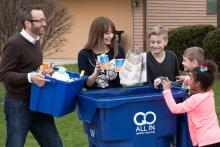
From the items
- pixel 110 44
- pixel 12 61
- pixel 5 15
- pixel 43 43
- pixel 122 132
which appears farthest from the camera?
pixel 43 43

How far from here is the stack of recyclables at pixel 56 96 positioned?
389 centimetres

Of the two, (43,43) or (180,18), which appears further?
(180,18)

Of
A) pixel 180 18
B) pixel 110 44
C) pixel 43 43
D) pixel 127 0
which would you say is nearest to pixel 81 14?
pixel 127 0

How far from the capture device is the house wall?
→ 19.0m

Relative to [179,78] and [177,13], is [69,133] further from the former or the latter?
[177,13]

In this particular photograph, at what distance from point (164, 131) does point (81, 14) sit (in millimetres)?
16377

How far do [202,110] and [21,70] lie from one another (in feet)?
5.07

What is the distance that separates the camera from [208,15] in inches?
784

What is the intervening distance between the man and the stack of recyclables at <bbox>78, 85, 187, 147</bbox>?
0.53 metres

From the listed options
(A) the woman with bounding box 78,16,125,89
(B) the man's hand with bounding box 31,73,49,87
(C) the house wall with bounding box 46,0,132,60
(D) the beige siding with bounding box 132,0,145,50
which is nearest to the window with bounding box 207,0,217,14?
(D) the beige siding with bounding box 132,0,145,50

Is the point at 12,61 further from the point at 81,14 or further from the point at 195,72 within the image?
the point at 81,14

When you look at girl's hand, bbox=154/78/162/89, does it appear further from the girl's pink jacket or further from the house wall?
the house wall

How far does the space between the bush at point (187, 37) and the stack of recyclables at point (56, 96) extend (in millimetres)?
9942

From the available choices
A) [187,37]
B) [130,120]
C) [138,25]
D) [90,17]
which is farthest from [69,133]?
[90,17]
